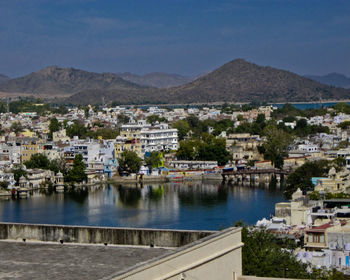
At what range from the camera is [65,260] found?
3732mm

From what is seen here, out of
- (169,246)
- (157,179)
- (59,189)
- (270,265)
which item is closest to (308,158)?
(157,179)

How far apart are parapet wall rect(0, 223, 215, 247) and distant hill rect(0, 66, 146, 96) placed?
136m

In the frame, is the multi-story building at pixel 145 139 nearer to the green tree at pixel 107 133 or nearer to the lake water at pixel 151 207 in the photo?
the green tree at pixel 107 133

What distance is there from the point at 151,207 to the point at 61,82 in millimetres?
133920

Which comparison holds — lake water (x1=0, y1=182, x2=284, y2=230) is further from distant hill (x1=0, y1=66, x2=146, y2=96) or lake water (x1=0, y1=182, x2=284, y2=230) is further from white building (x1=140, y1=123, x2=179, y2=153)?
distant hill (x1=0, y1=66, x2=146, y2=96)

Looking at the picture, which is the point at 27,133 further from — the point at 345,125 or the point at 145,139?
the point at 345,125

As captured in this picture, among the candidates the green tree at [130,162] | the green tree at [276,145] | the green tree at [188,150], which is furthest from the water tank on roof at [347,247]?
the green tree at [188,150]

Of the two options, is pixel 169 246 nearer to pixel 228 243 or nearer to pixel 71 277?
pixel 228 243

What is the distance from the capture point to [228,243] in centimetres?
380

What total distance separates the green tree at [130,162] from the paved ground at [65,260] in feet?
78.8

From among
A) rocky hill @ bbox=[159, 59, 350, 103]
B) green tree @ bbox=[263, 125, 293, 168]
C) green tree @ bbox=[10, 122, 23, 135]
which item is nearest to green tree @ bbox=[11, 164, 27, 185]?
green tree @ bbox=[263, 125, 293, 168]

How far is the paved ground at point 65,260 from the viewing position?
137 inches

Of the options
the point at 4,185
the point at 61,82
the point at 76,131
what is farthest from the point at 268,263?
the point at 61,82

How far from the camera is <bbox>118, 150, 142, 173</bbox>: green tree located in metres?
28.3
